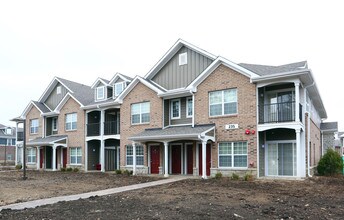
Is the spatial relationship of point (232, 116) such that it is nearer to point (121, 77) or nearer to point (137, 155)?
point (137, 155)

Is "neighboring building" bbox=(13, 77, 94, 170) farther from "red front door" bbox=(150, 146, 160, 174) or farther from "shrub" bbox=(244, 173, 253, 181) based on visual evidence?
"shrub" bbox=(244, 173, 253, 181)

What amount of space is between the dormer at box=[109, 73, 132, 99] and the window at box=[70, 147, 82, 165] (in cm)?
594

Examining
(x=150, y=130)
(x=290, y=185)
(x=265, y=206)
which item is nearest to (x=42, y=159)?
(x=150, y=130)

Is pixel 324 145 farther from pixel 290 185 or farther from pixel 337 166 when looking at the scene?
pixel 290 185

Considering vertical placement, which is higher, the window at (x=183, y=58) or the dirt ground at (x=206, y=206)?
the window at (x=183, y=58)

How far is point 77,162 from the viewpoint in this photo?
96.3 ft

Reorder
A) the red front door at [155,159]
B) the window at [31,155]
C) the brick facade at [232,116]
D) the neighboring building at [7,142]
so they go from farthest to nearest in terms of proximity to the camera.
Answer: the neighboring building at [7,142], the window at [31,155], the red front door at [155,159], the brick facade at [232,116]

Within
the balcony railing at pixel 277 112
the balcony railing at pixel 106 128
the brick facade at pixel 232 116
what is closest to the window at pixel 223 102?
the brick facade at pixel 232 116

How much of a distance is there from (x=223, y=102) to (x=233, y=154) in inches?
126

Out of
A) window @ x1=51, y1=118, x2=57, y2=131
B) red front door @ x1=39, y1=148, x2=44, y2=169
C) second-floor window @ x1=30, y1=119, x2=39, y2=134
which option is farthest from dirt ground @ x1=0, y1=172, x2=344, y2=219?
Answer: second-floor window @ x1=30, y1=119, x2=39, y2=134

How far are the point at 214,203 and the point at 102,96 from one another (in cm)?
2032

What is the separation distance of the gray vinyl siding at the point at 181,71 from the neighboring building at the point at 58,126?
861cm

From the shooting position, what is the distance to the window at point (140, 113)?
2425 centimetres

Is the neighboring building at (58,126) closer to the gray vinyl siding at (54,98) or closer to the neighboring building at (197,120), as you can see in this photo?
the gray vinyl siding at (54,98)
